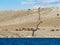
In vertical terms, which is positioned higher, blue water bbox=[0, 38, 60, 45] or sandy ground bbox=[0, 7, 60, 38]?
blue water bbox=[0, 38, 60, 45]

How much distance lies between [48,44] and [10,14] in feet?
302

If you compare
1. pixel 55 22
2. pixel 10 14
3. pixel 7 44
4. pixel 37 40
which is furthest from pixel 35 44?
pixel 10 14

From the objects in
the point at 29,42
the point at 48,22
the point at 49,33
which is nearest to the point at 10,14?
the point at 48,22

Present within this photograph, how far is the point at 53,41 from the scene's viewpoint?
2233 centimetres

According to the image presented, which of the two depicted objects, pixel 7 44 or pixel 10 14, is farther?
pixel 10 14

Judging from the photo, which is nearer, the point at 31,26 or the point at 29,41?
the point at 29,41

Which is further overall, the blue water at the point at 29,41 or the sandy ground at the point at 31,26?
the sandy ground at the point at 31,26

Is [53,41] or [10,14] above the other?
[53,41]

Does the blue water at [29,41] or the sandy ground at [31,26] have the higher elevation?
the blue water at [29,41]

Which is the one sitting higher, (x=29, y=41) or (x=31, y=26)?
(x=29, y=41)

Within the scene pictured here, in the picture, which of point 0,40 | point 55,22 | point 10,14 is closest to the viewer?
point 0,40

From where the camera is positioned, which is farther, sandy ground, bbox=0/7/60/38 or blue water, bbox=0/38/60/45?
sandy ground, bbox=0/7/60/38

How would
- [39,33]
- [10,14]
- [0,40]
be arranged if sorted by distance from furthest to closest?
[10,14]
[39,33]
[0,40]

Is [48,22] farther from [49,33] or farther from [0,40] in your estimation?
[0,40]
